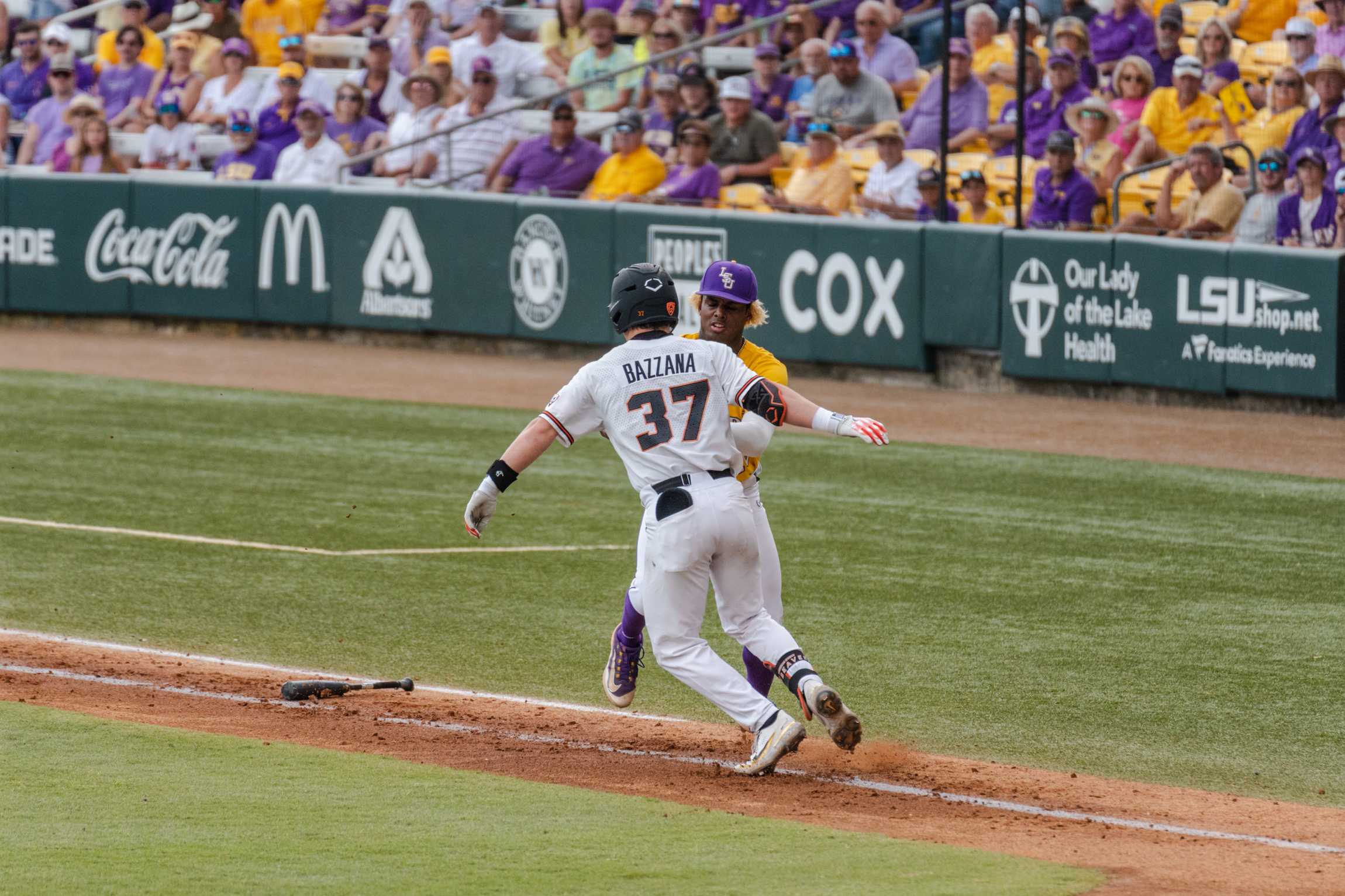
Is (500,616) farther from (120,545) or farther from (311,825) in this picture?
(311,825)

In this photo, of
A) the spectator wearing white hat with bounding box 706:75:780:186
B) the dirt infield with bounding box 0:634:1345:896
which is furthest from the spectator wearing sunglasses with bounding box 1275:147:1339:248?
the dirt infield with bounding box 0:634:1345:896

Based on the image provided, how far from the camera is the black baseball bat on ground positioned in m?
7.56

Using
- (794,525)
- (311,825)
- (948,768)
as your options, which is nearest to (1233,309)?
(794,525)

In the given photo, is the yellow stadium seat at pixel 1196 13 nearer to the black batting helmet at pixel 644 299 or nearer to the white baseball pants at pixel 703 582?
the black batting helmet at pixel 644 299

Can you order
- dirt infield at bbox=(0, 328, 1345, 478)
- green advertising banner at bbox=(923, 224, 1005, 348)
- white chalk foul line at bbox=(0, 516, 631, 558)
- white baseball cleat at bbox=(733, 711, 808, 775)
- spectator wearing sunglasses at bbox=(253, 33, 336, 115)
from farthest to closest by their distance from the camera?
spectator wearing sunglasses at bbox=(253, 33, 336, 115) < green advertising banner at bbox=(923, 224, 1005, 348) < dirt infield at bbox=(0, 328, 1345, 478) < white chalk foul line at bbox=(0, 516, 631, 558) < white baseball cleat at bbox=(733, 711, 808, 775)

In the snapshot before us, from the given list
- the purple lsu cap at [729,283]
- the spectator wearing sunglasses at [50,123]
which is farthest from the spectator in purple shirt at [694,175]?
the purple lsu cap at [729,283]

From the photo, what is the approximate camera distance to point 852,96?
62.0 ft

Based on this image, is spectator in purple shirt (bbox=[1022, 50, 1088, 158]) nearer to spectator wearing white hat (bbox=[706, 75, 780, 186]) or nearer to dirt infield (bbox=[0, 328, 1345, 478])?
dirt infield (bbox=[0, 328, 1345, 478])

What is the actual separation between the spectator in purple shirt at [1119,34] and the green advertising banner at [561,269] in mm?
4637

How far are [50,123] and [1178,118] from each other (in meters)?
13.0

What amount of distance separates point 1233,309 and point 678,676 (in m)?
10.3

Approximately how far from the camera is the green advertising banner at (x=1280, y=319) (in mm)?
15141

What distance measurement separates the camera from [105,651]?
8453 millimetres

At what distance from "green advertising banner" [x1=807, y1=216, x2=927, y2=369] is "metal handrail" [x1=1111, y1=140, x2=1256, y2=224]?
1.78 meters
